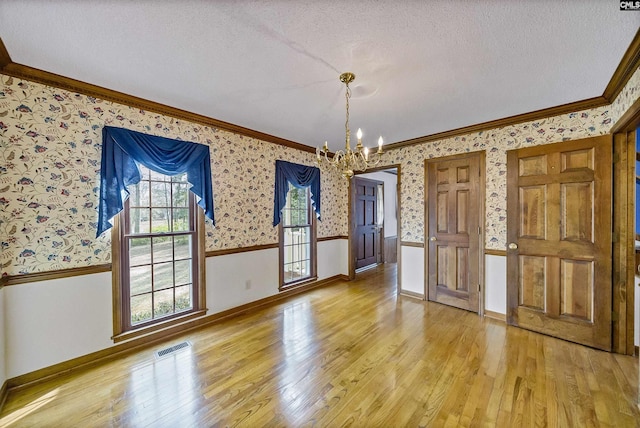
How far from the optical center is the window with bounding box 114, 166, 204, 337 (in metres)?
2.59

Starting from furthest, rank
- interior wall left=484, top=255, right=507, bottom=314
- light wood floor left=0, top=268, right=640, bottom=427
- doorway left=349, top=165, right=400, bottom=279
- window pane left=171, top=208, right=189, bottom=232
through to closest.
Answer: doorway left=349, top=165, right=400, bottom=279
interior wall left=484, top=255, right=507, bottom=314
window pane left=171, top=208, right=189, bottom=232
light wood floor left=0, top=268, right=640, bottom=427

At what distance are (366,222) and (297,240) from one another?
2029 mm

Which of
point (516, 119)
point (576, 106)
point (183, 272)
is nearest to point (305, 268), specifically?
point (183, 272)

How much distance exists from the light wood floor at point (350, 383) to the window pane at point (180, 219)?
1.25 m

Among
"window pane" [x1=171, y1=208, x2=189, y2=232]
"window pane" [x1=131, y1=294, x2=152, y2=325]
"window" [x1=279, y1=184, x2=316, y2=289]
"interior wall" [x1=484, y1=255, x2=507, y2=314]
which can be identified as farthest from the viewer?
"window" [x1=279, y1=184, x2=316, y2=289]

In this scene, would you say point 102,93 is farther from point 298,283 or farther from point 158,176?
point 298,283

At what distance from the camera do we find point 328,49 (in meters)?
1.81

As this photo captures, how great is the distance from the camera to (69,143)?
2.25m

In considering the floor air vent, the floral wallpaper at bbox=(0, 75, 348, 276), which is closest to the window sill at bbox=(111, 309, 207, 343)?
the floor air vent

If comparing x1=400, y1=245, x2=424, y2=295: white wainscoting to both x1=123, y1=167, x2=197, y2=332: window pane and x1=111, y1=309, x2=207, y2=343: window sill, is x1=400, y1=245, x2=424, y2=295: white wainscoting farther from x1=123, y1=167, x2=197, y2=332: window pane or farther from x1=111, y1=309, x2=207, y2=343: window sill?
x1=123, y1=167, x2=197, y2=332: window pane

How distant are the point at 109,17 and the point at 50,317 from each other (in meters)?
2.41

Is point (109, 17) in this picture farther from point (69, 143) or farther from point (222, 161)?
point (222, 161)

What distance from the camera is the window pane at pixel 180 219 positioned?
297cm

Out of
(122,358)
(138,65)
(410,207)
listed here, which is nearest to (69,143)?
(138,65)
